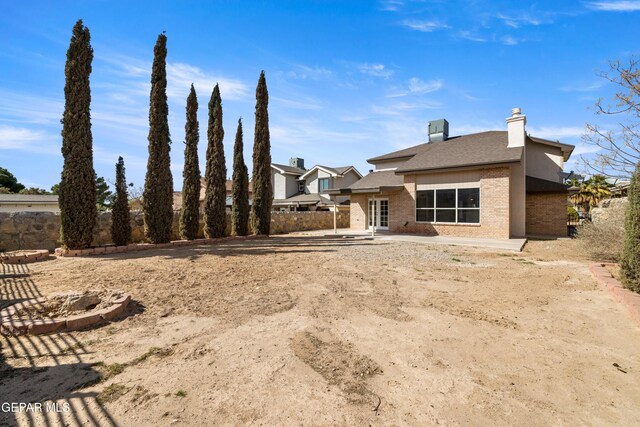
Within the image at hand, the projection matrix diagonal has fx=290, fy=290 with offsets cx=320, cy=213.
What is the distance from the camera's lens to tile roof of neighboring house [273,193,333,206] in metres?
29.9

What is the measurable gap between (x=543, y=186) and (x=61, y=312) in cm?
2044

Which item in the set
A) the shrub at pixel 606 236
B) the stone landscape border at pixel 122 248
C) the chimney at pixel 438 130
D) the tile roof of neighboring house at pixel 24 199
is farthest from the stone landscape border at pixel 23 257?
the chimney at pixel 438 130

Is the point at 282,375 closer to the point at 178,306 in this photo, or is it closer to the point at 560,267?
the point at 178,306

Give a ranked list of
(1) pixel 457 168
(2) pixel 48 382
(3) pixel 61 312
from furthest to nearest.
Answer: (1) pixel 457 168 → (3) pixel 61 312 → (2) pixel 48 382

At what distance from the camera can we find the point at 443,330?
3939 mm

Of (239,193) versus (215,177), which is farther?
(239,193)

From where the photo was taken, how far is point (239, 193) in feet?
52.4

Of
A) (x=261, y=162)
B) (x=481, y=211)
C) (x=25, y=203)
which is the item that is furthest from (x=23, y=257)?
(x=25, y=203)

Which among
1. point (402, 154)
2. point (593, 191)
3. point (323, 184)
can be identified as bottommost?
point (593, 191)

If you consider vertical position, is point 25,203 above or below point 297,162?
below

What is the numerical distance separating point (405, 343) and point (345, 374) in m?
1.04

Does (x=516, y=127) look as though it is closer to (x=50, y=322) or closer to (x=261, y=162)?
(x=261, y=162)

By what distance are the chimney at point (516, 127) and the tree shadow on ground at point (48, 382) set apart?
18.5 metres

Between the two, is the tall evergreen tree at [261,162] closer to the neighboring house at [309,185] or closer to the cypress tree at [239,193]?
the cypress tree at [239,193]
